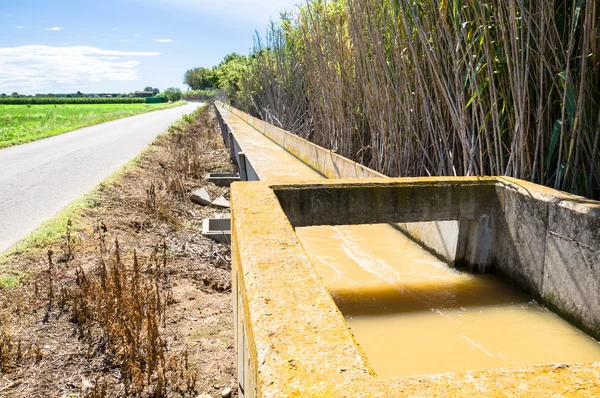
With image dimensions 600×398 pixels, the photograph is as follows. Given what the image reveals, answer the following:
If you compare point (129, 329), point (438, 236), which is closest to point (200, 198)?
point (438, 236)

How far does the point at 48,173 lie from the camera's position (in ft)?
29.3

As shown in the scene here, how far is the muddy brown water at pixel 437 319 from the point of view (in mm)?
2836

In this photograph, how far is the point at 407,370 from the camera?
270 centimetres

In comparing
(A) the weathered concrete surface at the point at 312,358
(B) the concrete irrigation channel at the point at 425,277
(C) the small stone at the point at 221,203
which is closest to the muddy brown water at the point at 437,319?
(B) the concrete irrigation channel at the point at 425,277

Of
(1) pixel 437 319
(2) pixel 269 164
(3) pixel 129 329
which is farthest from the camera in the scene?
(2) pixel 269 164

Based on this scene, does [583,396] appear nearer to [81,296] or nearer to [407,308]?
[407,308]

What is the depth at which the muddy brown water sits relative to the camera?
284cm

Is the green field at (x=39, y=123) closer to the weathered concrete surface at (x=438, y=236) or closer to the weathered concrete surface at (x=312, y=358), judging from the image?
the weathered concrete surface at (x=438, y=236)

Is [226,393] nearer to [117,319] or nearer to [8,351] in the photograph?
[117,319]

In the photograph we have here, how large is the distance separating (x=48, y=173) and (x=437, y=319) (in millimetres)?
7854

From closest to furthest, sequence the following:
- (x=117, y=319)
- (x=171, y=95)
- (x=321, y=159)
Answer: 1. (x=117, y=319)
2. (x=321, y=159)
3. (x=171, y=95)

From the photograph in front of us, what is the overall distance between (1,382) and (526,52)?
384 cm

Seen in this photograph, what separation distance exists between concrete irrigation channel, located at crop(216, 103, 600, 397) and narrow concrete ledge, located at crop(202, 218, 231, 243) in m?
1.71

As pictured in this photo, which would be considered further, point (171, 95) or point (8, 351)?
point (171, 95)
